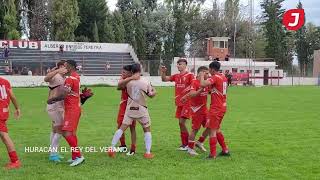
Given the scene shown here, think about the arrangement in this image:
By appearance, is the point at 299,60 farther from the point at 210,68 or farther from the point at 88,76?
the point at 210,68

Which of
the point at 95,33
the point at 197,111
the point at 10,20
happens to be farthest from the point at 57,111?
the point at 95,33

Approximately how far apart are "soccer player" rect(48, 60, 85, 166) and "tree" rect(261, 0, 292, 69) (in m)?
72.1

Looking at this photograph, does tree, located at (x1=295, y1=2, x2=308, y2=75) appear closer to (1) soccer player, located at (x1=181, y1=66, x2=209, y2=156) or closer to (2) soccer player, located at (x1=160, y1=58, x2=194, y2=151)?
(2) soccer player, located at (x1=160, y1=58, x2=194, y2=151)

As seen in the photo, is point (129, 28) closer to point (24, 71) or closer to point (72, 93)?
point (24, 71)

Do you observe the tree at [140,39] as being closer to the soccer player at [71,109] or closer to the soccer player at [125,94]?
the soccer player at [125,94]

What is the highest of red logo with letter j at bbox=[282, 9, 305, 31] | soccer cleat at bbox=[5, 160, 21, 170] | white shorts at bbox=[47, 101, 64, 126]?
red logo with letter j at bbox=[282, 9, 305, 31]

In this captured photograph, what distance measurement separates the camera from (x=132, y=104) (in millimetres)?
9898

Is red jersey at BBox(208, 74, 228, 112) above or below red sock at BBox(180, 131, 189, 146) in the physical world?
above

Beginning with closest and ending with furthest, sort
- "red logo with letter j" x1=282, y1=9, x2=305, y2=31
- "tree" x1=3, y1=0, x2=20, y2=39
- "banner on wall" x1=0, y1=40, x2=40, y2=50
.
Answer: "banner on wall" x1=0, y1=40, x2=40, y2=50 < "tree" x1=3, y1=0, x2=20, y2=39 < "red logo with letter j" x1=282, y1=9, x2=305, y2=31

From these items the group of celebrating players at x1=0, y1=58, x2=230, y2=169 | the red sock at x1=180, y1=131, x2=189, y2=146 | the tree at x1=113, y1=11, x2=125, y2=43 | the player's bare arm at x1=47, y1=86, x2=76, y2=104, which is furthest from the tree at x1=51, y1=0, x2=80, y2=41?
the player's bare arm at x1=47, y1=86, x2=76, y2=104

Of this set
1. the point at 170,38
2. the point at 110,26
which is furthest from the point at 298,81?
the point at 110,26

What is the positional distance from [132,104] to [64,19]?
47613 millimetres

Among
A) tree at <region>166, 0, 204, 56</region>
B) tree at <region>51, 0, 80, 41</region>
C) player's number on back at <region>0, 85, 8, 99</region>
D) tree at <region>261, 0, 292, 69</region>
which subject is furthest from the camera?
tree at <region>261, 0, 292, 69</region>

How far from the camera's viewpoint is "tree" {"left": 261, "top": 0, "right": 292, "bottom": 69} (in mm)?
81125
